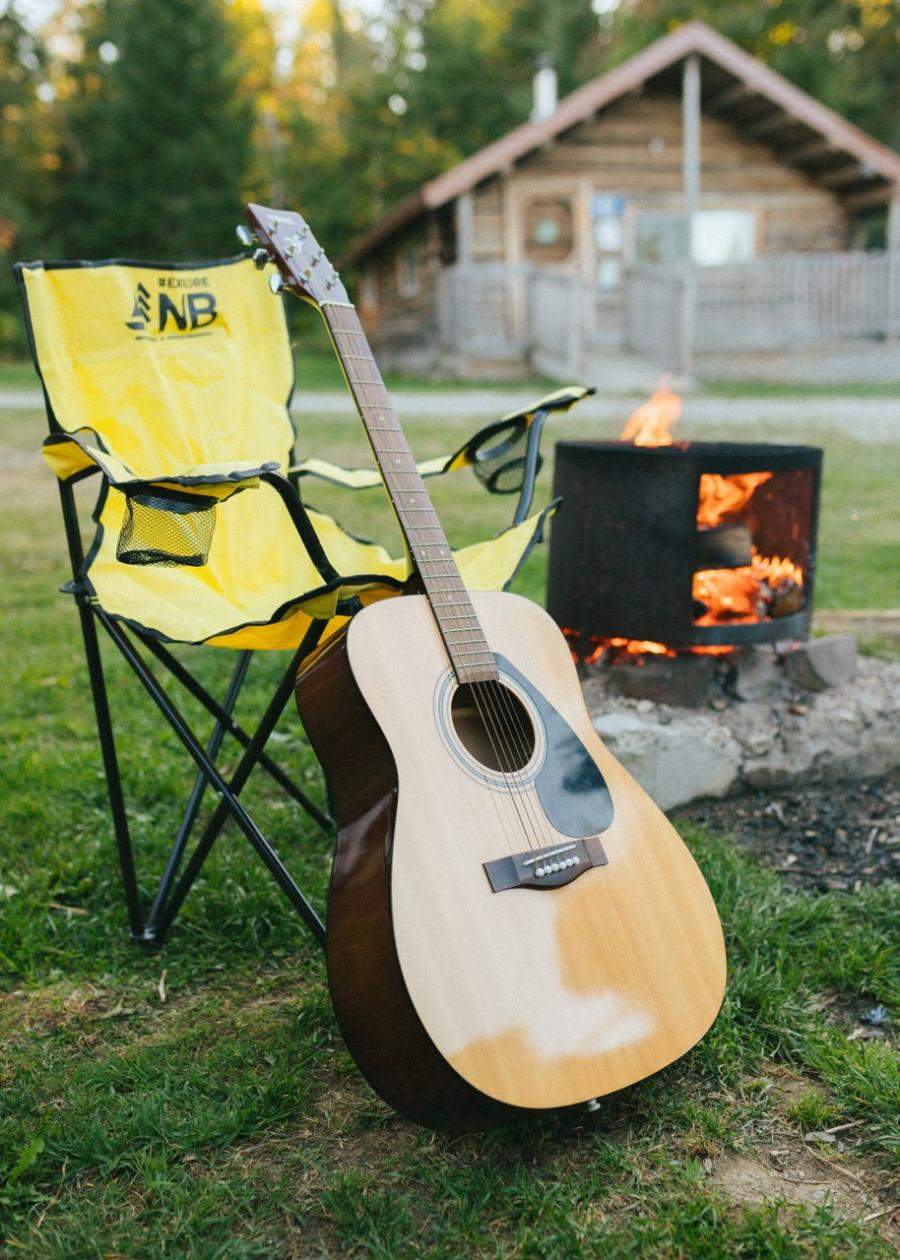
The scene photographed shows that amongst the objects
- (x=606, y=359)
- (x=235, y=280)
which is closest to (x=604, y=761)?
(x=235, y=280)

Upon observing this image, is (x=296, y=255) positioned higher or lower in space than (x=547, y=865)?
higher

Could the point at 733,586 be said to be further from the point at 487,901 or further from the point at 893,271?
the point at 893,271

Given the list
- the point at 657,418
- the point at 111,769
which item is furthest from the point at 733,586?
the point at 111,769

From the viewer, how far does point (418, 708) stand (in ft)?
5.18

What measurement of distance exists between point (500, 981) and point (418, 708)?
419 millimetres

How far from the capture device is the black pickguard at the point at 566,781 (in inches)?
Result: 62.6

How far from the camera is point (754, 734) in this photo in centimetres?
266

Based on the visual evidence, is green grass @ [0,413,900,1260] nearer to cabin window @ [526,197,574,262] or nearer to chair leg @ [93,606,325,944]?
chair leg @ [93,606,325,944]

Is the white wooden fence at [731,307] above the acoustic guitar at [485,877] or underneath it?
above

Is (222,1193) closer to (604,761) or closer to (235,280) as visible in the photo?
(604,761)

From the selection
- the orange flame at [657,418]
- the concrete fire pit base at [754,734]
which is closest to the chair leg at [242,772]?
the concrete fire pit base at [754,734]

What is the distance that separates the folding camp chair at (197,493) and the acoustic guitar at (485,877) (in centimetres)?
17

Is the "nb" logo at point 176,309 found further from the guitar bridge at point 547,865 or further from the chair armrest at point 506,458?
the guitar bridge at point 547,865

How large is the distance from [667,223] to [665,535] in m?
13.2
